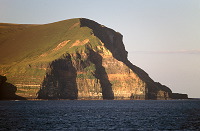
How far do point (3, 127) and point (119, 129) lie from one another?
988 inches

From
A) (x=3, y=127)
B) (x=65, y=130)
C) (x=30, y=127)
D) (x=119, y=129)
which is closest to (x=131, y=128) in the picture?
(x=119, y=129)

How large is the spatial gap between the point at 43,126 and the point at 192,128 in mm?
33071

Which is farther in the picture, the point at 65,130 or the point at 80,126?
the point at 80,126

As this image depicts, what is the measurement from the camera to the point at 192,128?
282ft

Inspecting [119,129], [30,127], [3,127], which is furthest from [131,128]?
[3,127]

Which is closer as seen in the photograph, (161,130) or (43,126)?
(161,130)

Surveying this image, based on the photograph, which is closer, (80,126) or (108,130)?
(108,130)

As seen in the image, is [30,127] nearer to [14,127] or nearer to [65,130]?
[14,127]

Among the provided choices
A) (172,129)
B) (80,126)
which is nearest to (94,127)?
(80,126)

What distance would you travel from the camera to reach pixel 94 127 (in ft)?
294

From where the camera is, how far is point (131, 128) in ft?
287

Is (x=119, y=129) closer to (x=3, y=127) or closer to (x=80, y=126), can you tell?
(x=80, y=126)

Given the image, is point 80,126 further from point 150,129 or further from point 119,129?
point 150,129

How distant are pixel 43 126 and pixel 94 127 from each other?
11.6 meters
